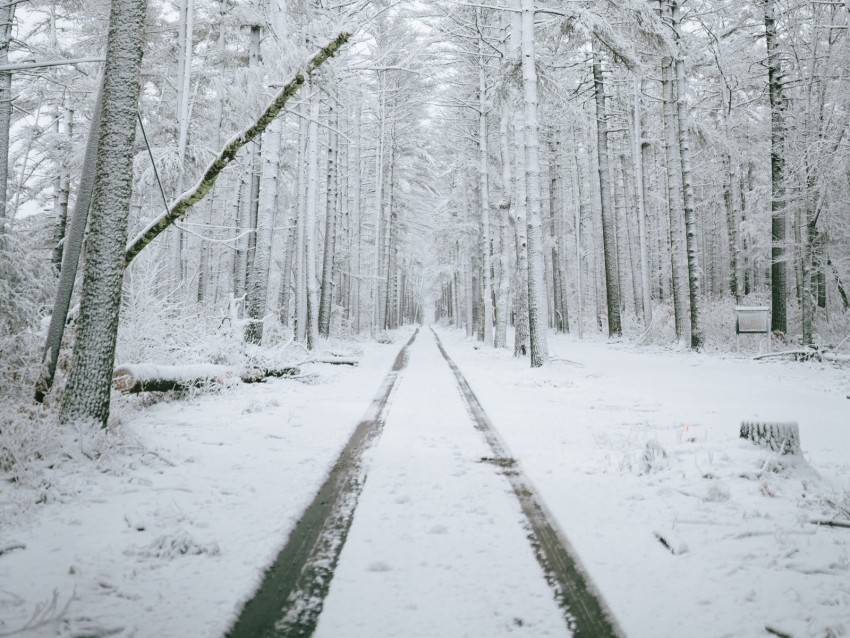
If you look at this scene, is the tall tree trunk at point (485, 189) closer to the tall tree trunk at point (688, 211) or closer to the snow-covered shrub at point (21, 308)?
the tall tree trunk at point (688, 211)

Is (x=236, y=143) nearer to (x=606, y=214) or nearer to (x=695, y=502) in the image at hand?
(x=695, y=502)

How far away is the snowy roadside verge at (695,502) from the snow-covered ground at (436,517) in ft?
0.05

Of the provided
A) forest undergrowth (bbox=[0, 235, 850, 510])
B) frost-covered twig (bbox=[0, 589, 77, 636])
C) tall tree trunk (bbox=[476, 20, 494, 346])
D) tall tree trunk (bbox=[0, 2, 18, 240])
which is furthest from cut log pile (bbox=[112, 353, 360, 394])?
tall tree trunk (bbox=[476, 20, 494, 346])

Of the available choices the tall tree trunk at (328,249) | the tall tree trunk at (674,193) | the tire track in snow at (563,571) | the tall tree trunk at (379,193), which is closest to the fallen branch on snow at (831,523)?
the tire track in snow at (563,571)

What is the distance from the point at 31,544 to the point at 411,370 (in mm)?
8948

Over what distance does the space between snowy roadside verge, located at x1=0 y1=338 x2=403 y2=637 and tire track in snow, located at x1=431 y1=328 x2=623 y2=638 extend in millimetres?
1444

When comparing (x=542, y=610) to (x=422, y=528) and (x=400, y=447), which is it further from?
(x=400, y=447)

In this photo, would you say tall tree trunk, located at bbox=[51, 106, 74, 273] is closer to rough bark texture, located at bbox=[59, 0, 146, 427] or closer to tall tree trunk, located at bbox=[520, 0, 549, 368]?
rough bark texture, located at bbox=[59, 0, 146, 427]

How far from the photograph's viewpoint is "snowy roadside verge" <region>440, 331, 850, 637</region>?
6.65ft

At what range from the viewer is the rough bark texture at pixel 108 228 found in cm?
420

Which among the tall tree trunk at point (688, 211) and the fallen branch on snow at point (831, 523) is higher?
the tall tree trunk at point (688, 211)

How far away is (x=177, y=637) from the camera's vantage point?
179cm

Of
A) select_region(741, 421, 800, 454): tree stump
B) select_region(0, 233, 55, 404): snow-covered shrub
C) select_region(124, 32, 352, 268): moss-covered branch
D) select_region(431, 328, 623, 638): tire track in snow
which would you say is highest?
select_region(124, 32, 352, 268): moss-covered branch

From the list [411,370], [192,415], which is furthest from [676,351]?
[192,415]
